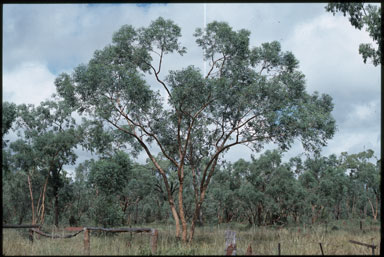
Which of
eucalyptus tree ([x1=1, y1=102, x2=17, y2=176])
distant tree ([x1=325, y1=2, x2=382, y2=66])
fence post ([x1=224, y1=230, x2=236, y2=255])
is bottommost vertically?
fence post ([x1=224, y1=230, x2=236, y2=255])

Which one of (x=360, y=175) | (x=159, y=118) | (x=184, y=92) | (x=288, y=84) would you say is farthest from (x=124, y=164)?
(x=360, y=175)

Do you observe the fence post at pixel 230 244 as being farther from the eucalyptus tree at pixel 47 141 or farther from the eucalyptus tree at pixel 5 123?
the eucalyptus tree at pixel 47 141

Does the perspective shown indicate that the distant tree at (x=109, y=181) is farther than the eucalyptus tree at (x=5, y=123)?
Yes

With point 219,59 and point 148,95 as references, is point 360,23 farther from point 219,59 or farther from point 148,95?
point 148,95

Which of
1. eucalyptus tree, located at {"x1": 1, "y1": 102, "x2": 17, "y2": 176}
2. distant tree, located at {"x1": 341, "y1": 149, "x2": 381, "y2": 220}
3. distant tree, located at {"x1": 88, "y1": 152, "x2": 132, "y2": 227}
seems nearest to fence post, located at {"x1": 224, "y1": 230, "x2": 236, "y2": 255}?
eucalyptus tree, located at {"x1": 1, "y1": 102, "x2": 17, "y2": 176}

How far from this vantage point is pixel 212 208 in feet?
131

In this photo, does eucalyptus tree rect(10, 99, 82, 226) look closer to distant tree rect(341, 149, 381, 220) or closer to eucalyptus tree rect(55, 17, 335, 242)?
eucalyptus tree rect(55, 17, 335, 242)

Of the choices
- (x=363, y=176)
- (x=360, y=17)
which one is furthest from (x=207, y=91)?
(x=363, y=176)

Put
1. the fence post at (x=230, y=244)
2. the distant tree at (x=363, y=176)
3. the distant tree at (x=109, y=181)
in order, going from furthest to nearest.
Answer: the distant tree at (x=363, y=176) < the distant tree at (x=109, y=181) < the fence post at (x=230, y=244)

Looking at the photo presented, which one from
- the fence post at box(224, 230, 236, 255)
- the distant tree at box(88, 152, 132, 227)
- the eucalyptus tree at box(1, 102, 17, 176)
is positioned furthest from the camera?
the distant tree at box(88, 152, 132, 227)

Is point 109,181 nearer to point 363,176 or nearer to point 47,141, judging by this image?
point 47,141

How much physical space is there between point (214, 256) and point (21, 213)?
35.5 meters

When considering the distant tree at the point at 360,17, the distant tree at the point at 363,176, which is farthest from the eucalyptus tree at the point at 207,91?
the distant tree at the point at 363,176

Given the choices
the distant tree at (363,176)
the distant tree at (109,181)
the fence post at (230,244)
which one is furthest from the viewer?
the distant tree at (363,176)
